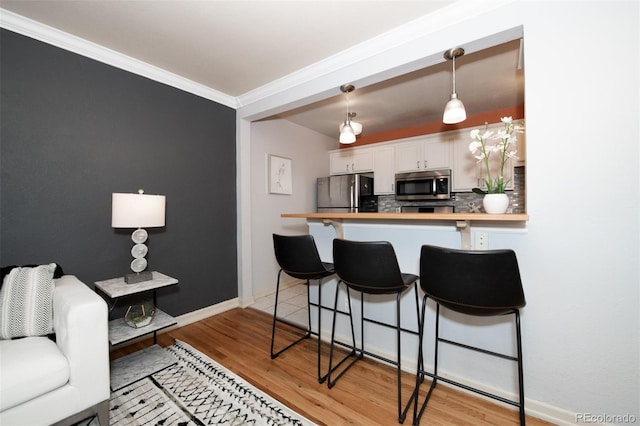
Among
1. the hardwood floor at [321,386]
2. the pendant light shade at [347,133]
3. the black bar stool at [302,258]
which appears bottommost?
the hardwood floor at [321,386]

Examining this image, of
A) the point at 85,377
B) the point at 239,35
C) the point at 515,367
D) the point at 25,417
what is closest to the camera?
the point at 25,417

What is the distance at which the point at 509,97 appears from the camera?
3043 mm

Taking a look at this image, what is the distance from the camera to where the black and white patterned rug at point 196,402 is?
144 centimetres

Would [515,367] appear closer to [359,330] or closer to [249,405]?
[359,330]

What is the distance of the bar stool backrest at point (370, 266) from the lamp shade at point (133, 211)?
1.44 metres

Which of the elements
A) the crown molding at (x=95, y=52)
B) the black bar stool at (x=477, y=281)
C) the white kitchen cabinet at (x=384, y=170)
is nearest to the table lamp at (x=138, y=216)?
the crown molding at (x=95, y=52)

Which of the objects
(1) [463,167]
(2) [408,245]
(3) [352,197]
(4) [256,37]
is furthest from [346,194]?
(4) [256,37]

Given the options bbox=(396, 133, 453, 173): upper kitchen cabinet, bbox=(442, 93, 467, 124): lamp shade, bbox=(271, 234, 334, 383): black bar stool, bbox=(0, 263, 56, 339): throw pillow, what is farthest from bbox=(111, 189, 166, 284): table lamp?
bbox=(396, 133, 453, 173): upper kitchen cabinet

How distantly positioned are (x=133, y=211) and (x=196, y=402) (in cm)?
135

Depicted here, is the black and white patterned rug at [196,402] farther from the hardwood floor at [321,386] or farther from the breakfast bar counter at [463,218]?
the breakfast bar counter at [463,218]

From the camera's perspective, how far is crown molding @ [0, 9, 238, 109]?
1782 mm

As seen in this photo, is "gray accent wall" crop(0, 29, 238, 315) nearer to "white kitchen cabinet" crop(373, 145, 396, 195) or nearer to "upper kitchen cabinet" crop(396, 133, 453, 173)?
"white kitchen cabinet" crop(373, 145, 396, 195)

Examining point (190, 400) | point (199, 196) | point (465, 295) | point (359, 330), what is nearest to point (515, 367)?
point (465, 295)

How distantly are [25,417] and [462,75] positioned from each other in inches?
149
